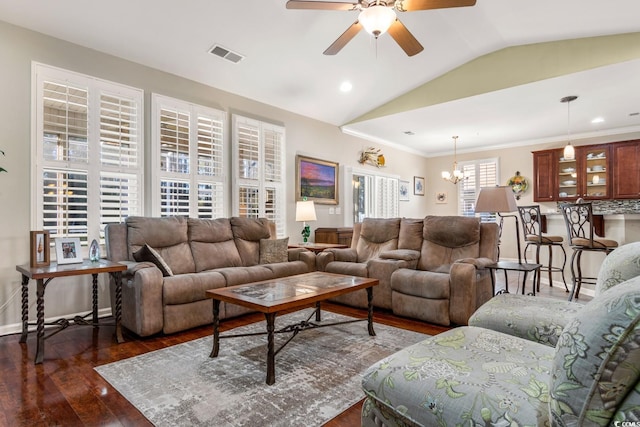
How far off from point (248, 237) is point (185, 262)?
931mm

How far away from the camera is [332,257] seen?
15.1 ft

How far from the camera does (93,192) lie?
12.1 feet

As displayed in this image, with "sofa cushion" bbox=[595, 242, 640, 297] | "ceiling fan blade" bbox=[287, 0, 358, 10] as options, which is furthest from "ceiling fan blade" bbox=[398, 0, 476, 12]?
"sofa cushion" bbox=[595, 242, 640, 297]

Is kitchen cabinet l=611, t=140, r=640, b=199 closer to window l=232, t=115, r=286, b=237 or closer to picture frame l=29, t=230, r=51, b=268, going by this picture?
window l=232, t=115, r=286, b=237

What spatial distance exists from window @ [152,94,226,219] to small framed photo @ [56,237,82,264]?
41.3 inches

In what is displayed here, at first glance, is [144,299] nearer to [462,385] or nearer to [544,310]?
[462,385]

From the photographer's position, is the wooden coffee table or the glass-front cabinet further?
the glass-front cabinet

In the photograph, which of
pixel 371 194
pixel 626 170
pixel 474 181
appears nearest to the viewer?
pixel 626 170

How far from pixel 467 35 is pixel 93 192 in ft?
16.6

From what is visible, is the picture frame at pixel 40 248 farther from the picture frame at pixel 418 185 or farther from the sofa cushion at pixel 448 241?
the picture frame at pixel 418 185

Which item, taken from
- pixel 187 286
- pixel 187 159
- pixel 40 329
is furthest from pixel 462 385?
pixel 187 159

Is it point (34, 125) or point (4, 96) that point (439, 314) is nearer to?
point (34, 125)

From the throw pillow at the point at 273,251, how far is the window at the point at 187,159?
33.6 inches

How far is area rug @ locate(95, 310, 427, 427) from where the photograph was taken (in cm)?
186
